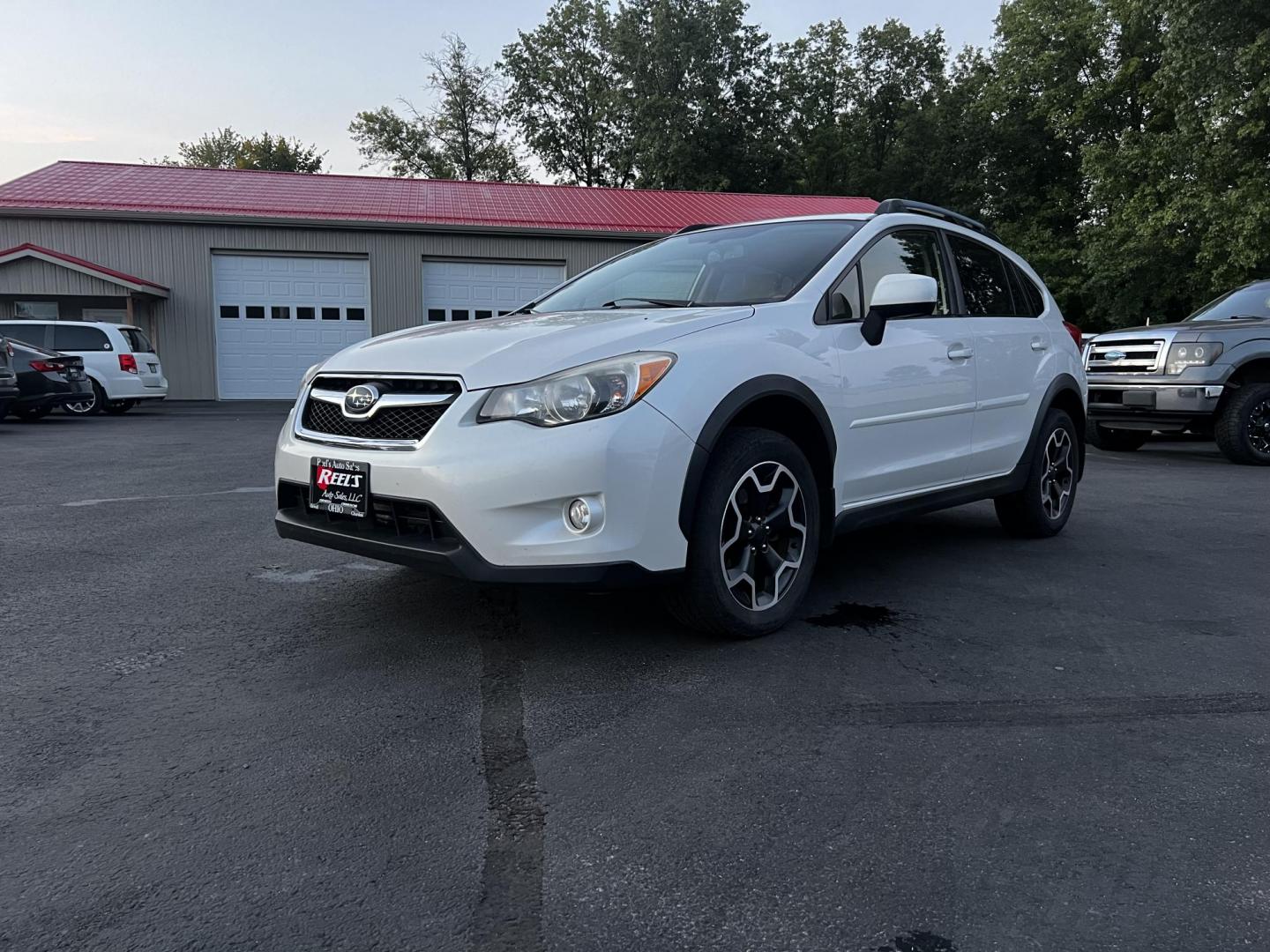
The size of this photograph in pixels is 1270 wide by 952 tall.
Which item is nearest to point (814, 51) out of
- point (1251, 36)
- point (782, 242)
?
point (1251, 36)

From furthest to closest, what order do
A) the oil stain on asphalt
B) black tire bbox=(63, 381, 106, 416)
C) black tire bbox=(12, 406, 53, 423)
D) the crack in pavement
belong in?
black tire bbox=(63, 381, 106, 416)
black tire bbox=(12, 406, 53, 423)
the oil stain on asphalt
the crack in pavement

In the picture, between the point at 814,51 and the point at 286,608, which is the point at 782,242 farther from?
the point at 814,51

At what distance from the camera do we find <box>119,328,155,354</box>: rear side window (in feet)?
55.9

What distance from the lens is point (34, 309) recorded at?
21422 millimetres

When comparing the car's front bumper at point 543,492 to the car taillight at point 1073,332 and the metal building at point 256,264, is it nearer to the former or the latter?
the car taillight at point 1073,332

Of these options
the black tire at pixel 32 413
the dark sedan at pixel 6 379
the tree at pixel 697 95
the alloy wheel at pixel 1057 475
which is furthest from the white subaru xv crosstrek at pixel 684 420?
the tree at pixel 697 95

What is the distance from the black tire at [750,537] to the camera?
3.53 m

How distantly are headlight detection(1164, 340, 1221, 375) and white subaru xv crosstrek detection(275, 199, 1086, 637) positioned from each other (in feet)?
19.8

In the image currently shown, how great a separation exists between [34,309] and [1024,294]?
2194 cm

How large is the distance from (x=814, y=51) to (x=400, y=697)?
46.4m

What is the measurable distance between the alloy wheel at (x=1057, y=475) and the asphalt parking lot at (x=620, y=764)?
36.1 inches

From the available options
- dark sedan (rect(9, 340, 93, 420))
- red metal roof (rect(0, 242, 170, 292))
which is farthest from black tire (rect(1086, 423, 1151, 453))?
red metal roof (rect(0, 242, 170, 292))

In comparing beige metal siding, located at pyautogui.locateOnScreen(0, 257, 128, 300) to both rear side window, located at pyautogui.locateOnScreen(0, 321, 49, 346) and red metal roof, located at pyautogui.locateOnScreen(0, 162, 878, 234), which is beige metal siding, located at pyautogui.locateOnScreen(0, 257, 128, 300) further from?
rear side window, located at pyautogui.locateOnScreen(0, 321, 49, 346)

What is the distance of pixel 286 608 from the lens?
4.22m
